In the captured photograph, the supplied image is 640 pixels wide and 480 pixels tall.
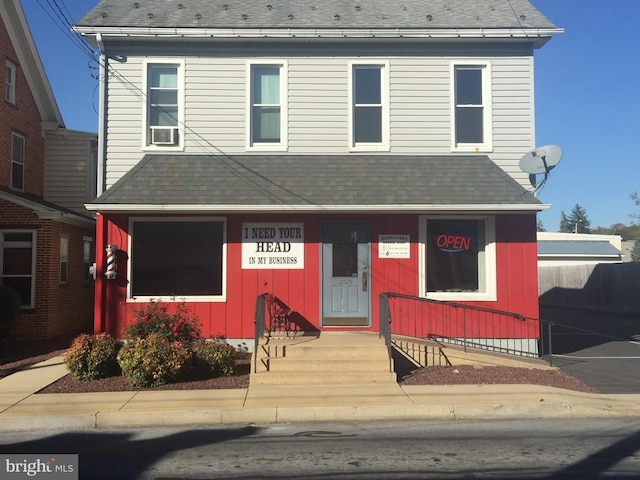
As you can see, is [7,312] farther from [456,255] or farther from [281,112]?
[456,255]

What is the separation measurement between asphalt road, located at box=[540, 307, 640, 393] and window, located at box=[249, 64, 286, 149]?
746 centimetres

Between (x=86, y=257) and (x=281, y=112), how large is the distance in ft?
26.2

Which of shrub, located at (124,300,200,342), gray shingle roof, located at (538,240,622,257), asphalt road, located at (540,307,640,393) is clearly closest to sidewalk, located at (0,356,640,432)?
asphalt road, located at (540,307,640,393)

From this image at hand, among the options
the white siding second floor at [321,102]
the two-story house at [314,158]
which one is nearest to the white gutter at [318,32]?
the two-story house at [314,158]

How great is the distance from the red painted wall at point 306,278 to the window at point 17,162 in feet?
21.0

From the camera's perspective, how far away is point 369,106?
38.4 feet

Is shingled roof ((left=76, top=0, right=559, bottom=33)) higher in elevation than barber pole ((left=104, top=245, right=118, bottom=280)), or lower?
higher

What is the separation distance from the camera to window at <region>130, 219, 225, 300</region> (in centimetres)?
1116

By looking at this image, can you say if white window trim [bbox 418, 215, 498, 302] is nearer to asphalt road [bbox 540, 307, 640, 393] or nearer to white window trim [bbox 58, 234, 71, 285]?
asphalt road [bbox 540, 307, 640, 393]

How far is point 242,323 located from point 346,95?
17.6 ft

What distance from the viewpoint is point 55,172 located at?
17.5m

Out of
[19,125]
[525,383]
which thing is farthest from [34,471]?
[19,125]

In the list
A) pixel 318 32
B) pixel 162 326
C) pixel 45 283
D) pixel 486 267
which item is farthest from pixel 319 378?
pixel 45 283

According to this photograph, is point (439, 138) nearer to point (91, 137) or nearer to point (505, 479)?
point (505, 479)
